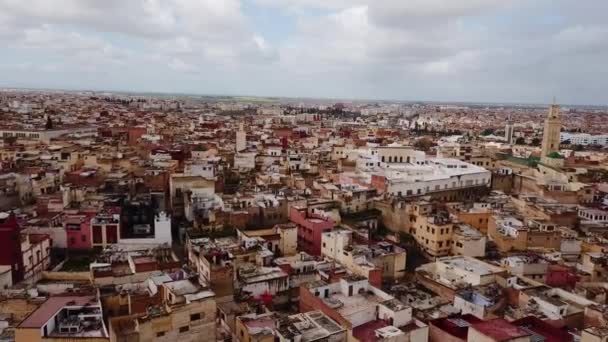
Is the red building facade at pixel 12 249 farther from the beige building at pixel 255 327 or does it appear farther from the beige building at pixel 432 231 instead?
the beige building at pixel 432 231

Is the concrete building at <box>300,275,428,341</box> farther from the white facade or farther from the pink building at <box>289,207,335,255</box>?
the white facade

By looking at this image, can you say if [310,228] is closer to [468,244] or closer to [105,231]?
[468,244]

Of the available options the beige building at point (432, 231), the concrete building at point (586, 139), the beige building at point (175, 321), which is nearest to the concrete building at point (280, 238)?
the beige building at point (432, 231)

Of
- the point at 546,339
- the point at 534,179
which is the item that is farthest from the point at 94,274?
the point at 534,179

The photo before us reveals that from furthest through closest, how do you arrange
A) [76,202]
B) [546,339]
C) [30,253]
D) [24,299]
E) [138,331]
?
1. [76,202]
2. [30,253]
3. [24,299]
4. [546,339]
5. [138,331]

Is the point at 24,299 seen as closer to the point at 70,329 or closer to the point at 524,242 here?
the point at 70,329

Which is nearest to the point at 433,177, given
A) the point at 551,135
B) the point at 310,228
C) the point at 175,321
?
the point at 310,228
